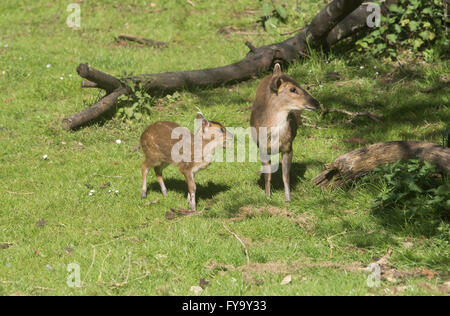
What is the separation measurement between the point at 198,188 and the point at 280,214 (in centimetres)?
162

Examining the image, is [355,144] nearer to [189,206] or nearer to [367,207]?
[367,207]

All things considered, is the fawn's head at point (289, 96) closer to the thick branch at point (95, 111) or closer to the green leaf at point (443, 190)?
the green leaf at point (443, 190)

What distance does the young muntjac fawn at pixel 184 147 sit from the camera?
7.87 meters

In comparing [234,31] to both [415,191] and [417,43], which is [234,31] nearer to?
[417,43]

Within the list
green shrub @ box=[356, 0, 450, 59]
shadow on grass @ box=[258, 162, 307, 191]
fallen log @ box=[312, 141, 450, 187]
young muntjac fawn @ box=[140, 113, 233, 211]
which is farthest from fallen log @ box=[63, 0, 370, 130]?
fallen log @ box=[312, 141, 450, 187]

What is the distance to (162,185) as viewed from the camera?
840 cm

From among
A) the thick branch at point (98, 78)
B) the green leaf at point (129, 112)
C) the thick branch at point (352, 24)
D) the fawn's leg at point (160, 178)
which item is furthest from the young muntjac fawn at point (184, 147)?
the thick branch at point (352, 24)

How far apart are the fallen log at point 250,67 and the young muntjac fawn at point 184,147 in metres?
2.50

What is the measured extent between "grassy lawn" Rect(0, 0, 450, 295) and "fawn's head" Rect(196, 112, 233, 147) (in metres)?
0.75

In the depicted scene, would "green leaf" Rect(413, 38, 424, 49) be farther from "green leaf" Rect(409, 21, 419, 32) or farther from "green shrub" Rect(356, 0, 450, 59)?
"green leaf" Rect(409, 21, 419, 32)

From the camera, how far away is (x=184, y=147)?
797 cm

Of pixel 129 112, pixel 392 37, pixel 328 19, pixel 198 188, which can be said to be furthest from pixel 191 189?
pixel 392 37

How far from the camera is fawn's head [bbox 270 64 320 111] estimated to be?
24.0 ft

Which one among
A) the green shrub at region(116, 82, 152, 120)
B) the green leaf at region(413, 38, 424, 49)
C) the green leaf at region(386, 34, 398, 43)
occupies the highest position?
the green leaf at region(386, 34, 398, 43)
